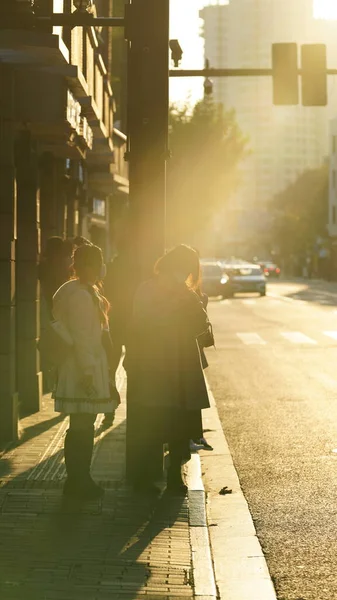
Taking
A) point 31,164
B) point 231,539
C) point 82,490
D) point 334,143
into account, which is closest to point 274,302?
point 31,164

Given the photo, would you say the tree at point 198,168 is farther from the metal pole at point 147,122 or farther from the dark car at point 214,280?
the metal pole at point 147,122

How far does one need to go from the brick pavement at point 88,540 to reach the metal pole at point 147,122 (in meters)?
1.65

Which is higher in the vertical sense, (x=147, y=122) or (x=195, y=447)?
(x=147, y=122)

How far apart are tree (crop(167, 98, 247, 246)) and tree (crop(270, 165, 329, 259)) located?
36920mm

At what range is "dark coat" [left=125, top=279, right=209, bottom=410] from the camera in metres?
8.24

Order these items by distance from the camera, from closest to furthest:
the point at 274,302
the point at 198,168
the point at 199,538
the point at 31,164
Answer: the point at 199,538 < the point at 31,164 < the point at 274,302 < the point at 198,168

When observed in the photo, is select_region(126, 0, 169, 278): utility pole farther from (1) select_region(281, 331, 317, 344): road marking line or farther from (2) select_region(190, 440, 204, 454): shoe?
(1) select_region(281, 331, 317, 344): road marking line

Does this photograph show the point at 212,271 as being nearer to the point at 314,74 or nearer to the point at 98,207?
the point at 98,207

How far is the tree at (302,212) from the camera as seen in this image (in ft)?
344

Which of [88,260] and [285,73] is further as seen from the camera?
[285,73]

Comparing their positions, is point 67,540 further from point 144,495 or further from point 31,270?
point 31,270

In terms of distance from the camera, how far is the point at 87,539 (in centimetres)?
700

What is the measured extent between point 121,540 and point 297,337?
19.8m

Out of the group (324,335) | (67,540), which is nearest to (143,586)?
(67,540)
